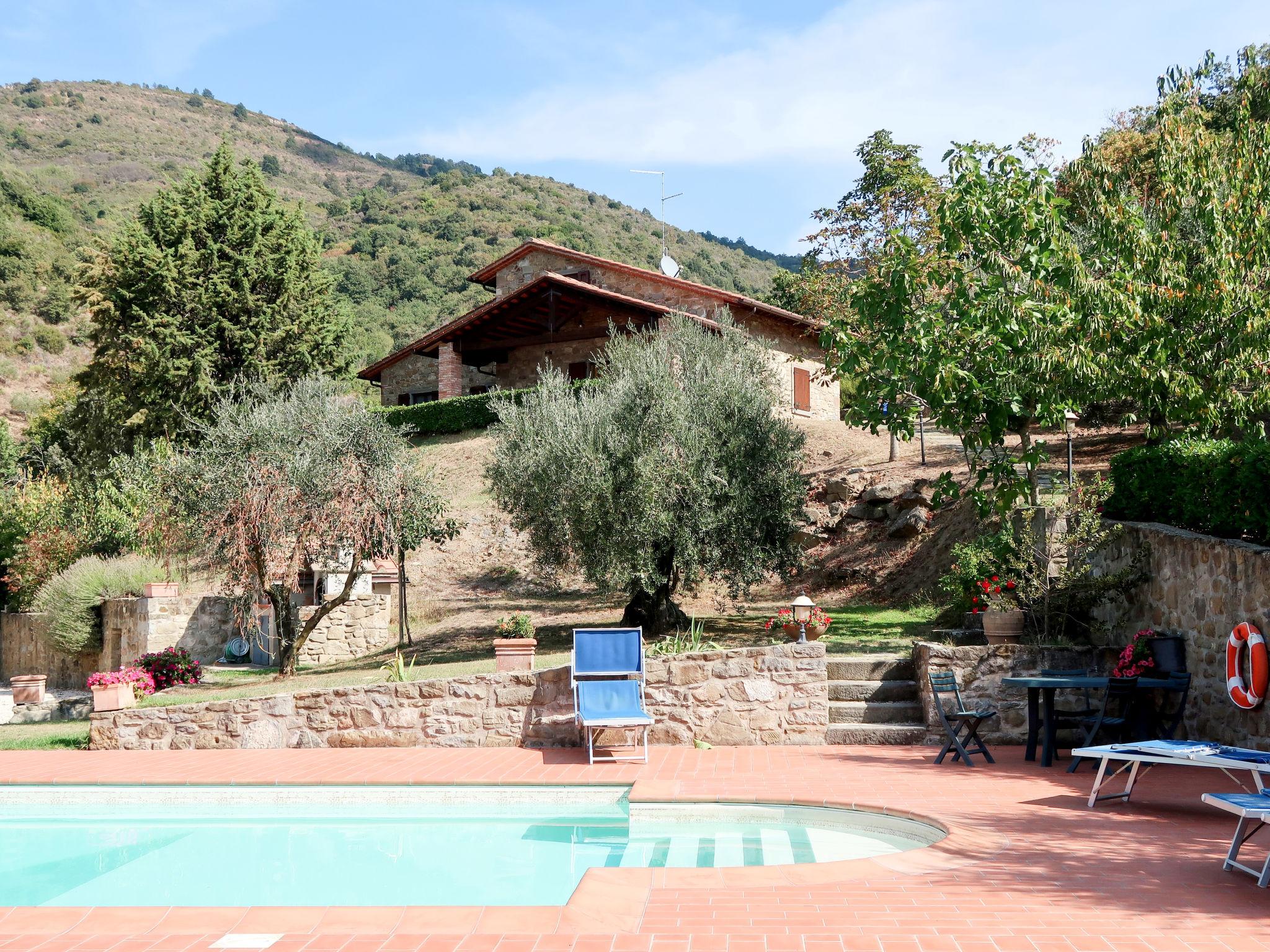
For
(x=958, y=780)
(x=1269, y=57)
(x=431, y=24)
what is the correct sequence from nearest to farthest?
(x=958, y=780) → (x=431, y=24) → (x=1269, y=57)

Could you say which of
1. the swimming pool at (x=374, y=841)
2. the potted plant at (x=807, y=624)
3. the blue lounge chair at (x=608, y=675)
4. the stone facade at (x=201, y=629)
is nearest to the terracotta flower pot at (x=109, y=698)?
the swimming pool at (x=374, y=841)

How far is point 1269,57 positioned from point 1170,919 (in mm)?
23921

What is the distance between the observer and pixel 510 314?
30141 mm

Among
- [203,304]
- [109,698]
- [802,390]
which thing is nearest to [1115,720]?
[109,698]

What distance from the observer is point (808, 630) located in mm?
10984

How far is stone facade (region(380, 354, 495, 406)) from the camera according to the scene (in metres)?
34.2

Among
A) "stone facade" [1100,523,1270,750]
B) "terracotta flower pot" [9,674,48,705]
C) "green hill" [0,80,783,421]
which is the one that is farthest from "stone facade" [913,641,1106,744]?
"green hill" [0,80,783,421]

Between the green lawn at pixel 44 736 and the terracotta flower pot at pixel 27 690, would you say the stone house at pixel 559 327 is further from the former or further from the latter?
the green lawn at pixel 44 736

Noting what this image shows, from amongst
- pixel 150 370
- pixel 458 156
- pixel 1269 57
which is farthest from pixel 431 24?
pixel 458 156

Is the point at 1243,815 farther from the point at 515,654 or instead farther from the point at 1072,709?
the point at 515,654

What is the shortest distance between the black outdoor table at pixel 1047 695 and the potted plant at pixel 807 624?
202cm

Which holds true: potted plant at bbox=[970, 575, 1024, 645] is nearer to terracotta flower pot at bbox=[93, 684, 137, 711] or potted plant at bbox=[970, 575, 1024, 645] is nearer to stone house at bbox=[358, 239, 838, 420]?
terracotta flower pot at bbox=[93, 684, 137, 711]

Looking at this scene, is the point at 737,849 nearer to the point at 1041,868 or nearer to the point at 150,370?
the point at 1041,868

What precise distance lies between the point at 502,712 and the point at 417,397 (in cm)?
2516
